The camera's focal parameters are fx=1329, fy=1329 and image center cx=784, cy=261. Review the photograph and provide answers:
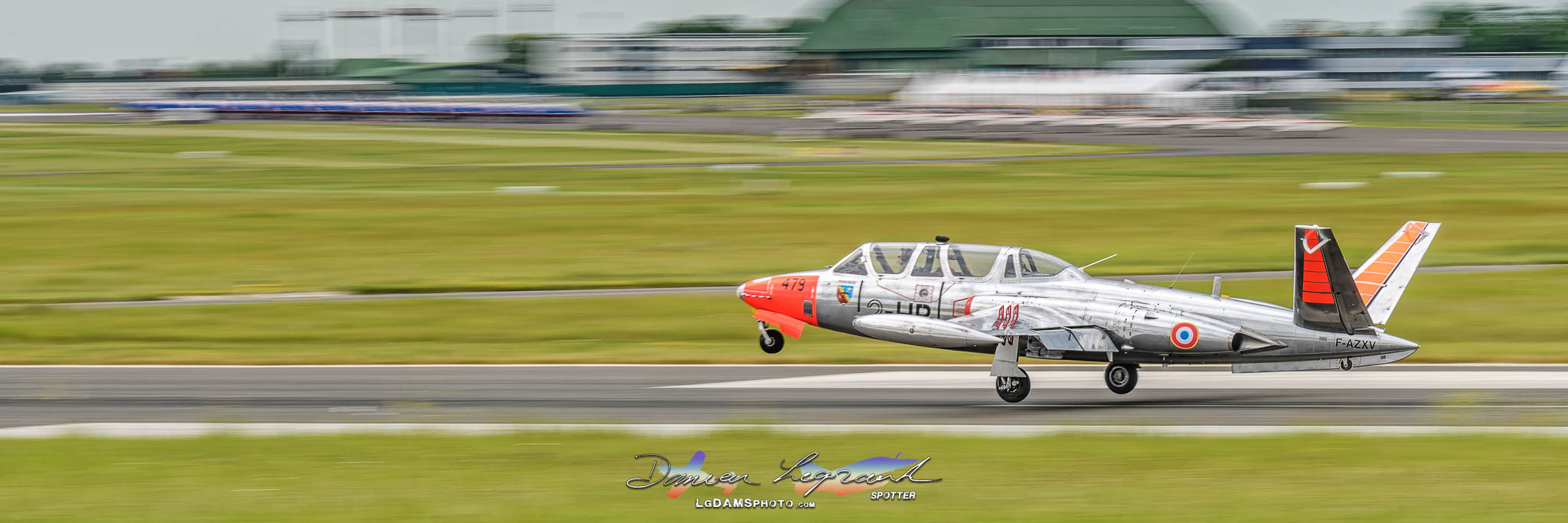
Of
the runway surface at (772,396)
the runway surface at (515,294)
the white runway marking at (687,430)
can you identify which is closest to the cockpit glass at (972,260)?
the runway surface at (772,396)

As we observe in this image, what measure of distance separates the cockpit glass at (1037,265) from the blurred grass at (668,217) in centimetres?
1408

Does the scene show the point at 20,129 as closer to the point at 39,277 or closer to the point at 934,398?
the point at 39,277

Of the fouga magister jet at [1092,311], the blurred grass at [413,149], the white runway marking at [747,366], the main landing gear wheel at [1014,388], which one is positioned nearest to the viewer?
the fouga magister jet at [1092,311]

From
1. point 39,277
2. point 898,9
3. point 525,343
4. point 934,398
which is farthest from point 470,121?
Answer: point 934,398

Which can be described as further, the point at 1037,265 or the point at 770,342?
the point at 770,342

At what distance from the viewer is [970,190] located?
53.7 metres

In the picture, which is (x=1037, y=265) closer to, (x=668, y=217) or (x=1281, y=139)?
(x=668, y=217)

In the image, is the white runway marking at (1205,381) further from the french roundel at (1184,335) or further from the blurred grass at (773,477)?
the blurred grass at (773,477)

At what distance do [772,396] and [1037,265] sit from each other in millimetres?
4332

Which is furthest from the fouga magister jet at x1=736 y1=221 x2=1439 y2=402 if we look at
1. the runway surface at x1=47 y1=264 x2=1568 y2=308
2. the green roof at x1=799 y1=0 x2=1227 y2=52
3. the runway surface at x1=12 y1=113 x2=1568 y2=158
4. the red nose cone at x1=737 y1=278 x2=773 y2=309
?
the green roof at x1=799 y1=0 x2=1227 y2=52

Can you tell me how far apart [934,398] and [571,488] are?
7246 mm

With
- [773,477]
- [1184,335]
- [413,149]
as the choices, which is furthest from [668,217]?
[413,149]

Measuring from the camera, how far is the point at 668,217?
45.9 meters

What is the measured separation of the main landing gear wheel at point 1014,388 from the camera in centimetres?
1844
